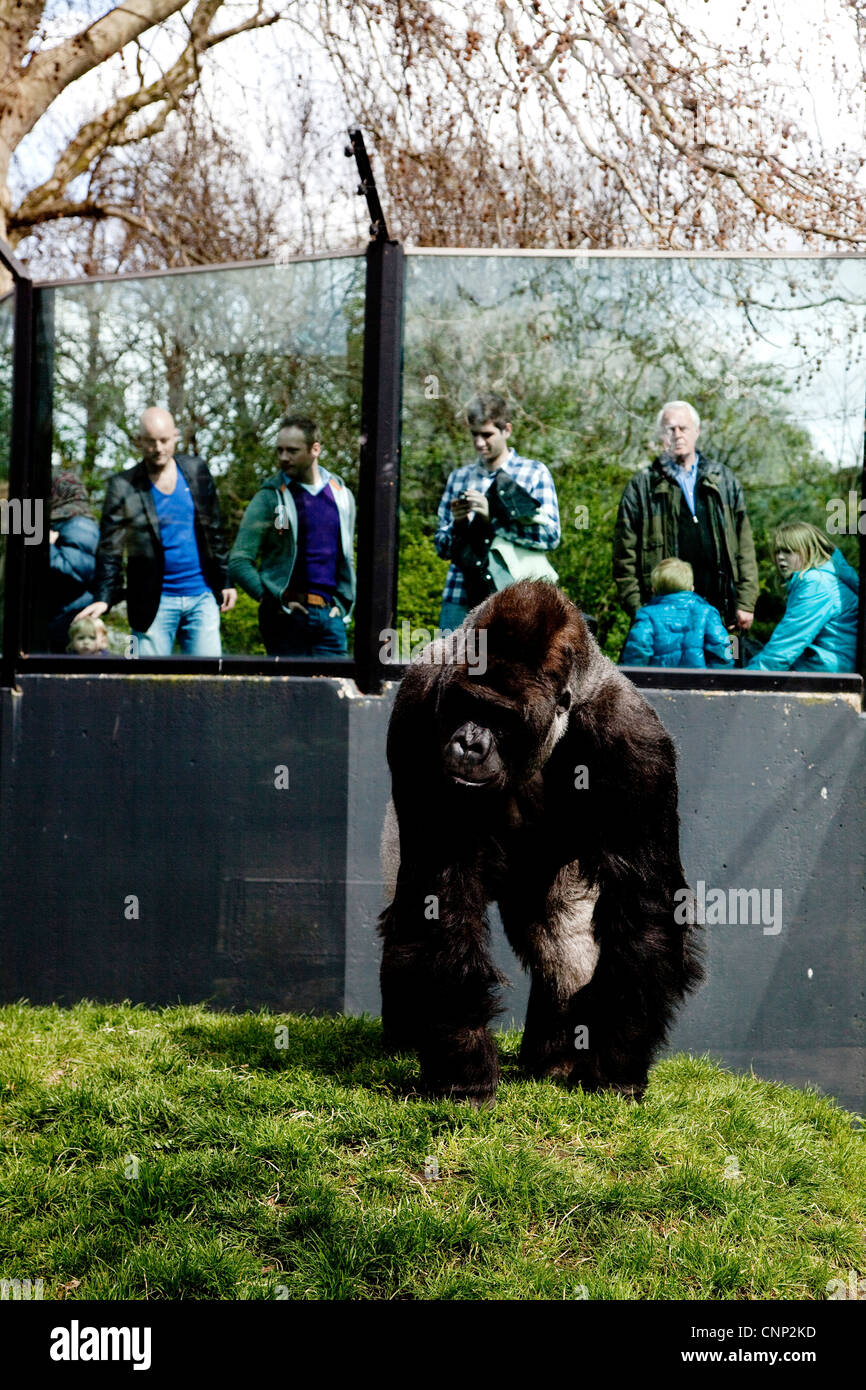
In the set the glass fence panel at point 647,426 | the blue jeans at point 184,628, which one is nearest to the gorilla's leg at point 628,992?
the glass fence panel at point 647,426

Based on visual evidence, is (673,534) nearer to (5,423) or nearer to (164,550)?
(164,550)

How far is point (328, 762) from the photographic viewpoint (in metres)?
6.27

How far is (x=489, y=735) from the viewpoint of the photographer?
12.4ft

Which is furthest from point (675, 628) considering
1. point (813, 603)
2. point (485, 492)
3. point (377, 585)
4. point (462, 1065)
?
point (462, 1065)

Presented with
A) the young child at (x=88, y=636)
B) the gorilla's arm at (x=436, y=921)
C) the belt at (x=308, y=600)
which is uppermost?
the belt at (x=308, y=600)

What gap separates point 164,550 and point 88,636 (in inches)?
25.8

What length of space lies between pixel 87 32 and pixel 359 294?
6703 mm

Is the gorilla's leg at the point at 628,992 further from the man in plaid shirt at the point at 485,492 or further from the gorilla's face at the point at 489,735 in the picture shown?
the man in plaid shirt at the point at 485,492

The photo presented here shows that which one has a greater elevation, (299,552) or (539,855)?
(299,552)

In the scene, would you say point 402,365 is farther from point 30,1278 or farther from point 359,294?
point 30,1278

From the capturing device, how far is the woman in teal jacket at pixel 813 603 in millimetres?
6309

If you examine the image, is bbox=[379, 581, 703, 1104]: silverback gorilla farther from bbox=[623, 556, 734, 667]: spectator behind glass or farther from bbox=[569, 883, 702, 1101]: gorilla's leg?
bbox=[623, 556, 734, 667]: spectator behind glass

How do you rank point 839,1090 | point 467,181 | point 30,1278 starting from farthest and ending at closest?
point 467,181 → point 839,1090 → point 30,1278

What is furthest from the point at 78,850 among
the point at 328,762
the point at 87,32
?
the point at 87,32
